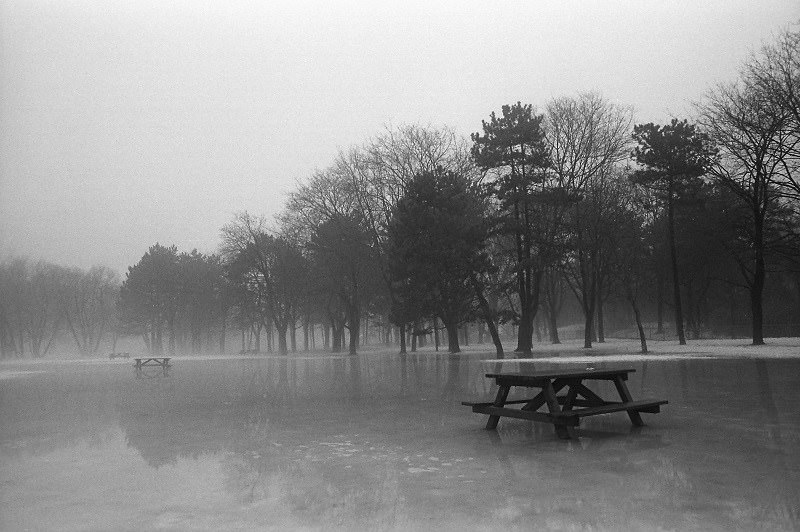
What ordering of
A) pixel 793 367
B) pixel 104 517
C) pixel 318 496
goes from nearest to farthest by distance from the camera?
pixel 104 517 → pixel 318 496 → pixel 793 367

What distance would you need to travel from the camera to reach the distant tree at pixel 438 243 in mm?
38375

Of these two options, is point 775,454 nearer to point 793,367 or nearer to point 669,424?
point 669,424

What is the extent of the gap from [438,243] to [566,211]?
35.5ft

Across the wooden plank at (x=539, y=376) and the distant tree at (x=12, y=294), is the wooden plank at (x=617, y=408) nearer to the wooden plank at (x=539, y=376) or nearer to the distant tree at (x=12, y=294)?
the wooden plank at (x=539, y=376)

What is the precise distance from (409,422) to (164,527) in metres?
6.50

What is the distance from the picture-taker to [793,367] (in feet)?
69.9

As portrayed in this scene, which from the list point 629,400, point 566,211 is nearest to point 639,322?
point 566,211

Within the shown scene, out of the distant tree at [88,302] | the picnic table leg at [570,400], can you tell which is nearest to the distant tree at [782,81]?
the picnic table leg at [570,400]

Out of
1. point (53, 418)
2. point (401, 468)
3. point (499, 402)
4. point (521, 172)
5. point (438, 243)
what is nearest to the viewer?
point (401, 468)

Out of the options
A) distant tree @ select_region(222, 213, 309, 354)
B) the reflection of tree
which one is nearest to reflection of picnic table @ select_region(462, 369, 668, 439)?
the reflection of tree

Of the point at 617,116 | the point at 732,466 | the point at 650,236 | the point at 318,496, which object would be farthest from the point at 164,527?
the point at 650,236

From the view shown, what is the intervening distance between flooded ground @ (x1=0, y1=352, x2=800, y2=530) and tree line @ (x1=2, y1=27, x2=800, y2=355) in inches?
896

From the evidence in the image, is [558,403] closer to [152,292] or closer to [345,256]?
[345,256]

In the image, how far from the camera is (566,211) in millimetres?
43938
